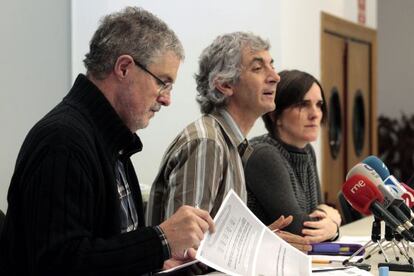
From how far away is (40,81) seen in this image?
9.30 ft

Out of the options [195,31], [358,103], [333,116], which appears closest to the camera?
[195,31]

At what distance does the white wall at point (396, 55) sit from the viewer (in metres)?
7.75

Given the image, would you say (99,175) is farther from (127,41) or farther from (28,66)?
(28,66)

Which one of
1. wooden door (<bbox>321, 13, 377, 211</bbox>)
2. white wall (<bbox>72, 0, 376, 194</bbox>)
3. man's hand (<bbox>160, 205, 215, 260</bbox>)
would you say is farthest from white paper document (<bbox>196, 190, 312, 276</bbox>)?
wooden door (<bbox>321, 13, 377, 211</bbox>)

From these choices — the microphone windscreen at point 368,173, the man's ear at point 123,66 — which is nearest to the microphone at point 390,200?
the microphone windscreen at point 368,173

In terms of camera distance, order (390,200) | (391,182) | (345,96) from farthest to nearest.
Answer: (345,96) → (391,182) → (390,200)

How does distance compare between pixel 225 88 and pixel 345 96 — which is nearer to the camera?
pixel 225 88

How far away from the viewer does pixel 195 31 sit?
3.68 m

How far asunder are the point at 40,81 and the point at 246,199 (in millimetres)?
1095

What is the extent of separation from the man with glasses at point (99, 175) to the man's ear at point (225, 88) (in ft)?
2.30

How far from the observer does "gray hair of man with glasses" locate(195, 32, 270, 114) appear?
2357mm

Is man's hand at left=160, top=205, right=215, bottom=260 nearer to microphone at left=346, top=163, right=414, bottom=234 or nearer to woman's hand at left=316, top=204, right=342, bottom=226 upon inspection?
microphone at left=346, top=163, right=414, bottom=234

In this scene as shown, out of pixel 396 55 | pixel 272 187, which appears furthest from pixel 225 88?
pixel 396 55

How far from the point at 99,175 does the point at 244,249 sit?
1.39 ft
